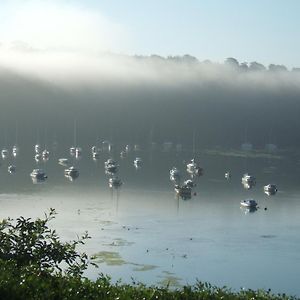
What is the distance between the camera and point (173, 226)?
10325 cm

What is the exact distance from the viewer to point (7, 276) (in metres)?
15.6

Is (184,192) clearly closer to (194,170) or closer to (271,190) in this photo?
(271,190)

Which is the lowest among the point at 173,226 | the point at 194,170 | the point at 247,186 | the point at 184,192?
the point at 173,226

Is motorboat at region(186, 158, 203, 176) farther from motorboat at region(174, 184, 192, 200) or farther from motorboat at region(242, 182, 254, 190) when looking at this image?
motorboat at region(174, 184, 192, 200)

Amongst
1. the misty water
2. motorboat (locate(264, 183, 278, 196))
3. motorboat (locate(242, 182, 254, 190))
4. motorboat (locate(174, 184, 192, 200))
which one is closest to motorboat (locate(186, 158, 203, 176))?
the misty water

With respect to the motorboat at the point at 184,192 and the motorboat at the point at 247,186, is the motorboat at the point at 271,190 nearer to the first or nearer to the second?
the motorboat at the point at 247,186

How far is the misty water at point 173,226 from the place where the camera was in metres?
70.2

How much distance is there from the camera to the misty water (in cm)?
7025

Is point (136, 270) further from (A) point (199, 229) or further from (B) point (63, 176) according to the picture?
(B) point (63, 176)

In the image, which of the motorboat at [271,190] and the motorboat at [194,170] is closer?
the motorboat at [271,190]

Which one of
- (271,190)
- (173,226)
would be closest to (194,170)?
(271,190)

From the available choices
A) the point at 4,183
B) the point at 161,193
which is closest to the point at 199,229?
the point at 161,193

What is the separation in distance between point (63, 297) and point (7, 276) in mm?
1650

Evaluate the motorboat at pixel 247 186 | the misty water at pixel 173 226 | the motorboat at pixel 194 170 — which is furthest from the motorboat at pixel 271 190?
the motorboat at pixel 194 170
